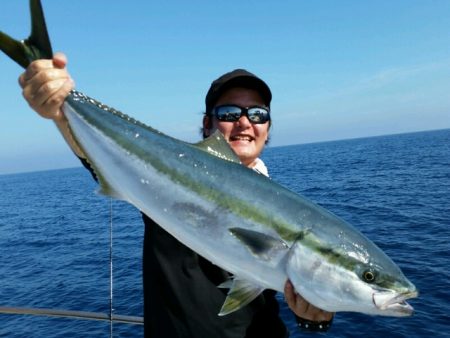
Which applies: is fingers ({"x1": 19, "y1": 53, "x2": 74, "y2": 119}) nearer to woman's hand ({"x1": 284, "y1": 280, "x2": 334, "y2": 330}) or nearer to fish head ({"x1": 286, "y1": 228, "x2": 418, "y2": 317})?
fish head ({"x1": 286, "y1": 228, "x2": 418, "y2": 317})

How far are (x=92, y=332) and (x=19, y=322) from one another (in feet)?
13.1

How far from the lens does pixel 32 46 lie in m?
3.79

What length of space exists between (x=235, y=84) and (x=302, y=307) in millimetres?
2961

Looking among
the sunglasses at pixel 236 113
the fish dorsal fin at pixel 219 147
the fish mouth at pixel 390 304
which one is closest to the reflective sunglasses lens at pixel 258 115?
the sunglasses at pixel 236 113

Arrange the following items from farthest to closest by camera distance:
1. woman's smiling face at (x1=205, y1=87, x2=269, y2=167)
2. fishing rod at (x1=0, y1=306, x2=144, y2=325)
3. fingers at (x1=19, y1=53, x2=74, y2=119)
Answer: fishing rod at (x1=0, y1=306, x2=144, y2=325) → woman's smiling face at (x1=205, y1=87, x2=269, y2=167) → fingers at (x1=19, y1=53, x2=74, y2=119)

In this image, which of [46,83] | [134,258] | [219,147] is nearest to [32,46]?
[46,83]

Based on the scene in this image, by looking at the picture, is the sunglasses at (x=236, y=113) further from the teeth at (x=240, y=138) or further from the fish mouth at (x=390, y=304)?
the fish mouth at (x=390, y=304)

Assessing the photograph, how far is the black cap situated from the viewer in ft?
17.0

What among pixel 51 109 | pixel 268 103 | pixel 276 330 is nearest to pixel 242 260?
pixel 276 330

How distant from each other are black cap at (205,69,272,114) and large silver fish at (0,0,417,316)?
5.16 feet

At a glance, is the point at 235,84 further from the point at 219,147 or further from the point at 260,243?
the point at 260,243

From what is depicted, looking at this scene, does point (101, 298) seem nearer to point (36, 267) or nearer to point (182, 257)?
point (36, 267)

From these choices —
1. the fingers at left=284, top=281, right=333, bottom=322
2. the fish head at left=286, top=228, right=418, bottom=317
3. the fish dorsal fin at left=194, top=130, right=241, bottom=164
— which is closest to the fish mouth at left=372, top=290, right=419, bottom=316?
the fish head at left=286, top=228, right=418, bottom=317

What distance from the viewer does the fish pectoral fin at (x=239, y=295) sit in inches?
135
